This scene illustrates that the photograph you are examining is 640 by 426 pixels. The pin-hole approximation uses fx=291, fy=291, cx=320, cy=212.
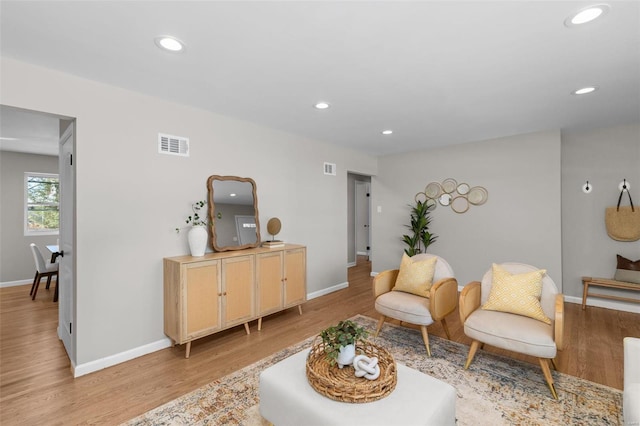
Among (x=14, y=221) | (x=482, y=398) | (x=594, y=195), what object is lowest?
(x=482, y=398)

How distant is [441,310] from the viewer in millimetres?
2787

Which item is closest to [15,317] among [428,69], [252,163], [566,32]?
[252,163]

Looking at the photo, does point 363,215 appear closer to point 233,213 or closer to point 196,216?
point 233,213

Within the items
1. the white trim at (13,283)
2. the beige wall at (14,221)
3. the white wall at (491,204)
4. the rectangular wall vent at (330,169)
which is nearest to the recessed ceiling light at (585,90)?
the white wall at (491,204)

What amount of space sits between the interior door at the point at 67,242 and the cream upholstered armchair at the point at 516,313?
340cm

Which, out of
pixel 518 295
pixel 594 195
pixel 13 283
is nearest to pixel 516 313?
pixel 518 295

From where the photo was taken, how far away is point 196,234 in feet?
9.74

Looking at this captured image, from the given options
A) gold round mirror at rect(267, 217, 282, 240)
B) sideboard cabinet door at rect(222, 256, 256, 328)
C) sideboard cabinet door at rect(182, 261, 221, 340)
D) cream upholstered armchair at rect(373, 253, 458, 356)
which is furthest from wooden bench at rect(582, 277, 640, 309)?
sideboard cabinet door at rect(182, 261, 221, 340)

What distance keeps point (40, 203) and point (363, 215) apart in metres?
7.10

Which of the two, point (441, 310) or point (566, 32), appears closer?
point (566, 32)

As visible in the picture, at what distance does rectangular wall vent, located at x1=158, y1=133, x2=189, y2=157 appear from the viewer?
9.61 feet

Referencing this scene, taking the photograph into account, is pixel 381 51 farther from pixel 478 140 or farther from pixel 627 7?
pixel 478 140

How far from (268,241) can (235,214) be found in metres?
0.60

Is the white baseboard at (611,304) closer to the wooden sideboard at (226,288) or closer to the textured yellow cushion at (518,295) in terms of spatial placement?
the textured yellow cushion at (518,295)
